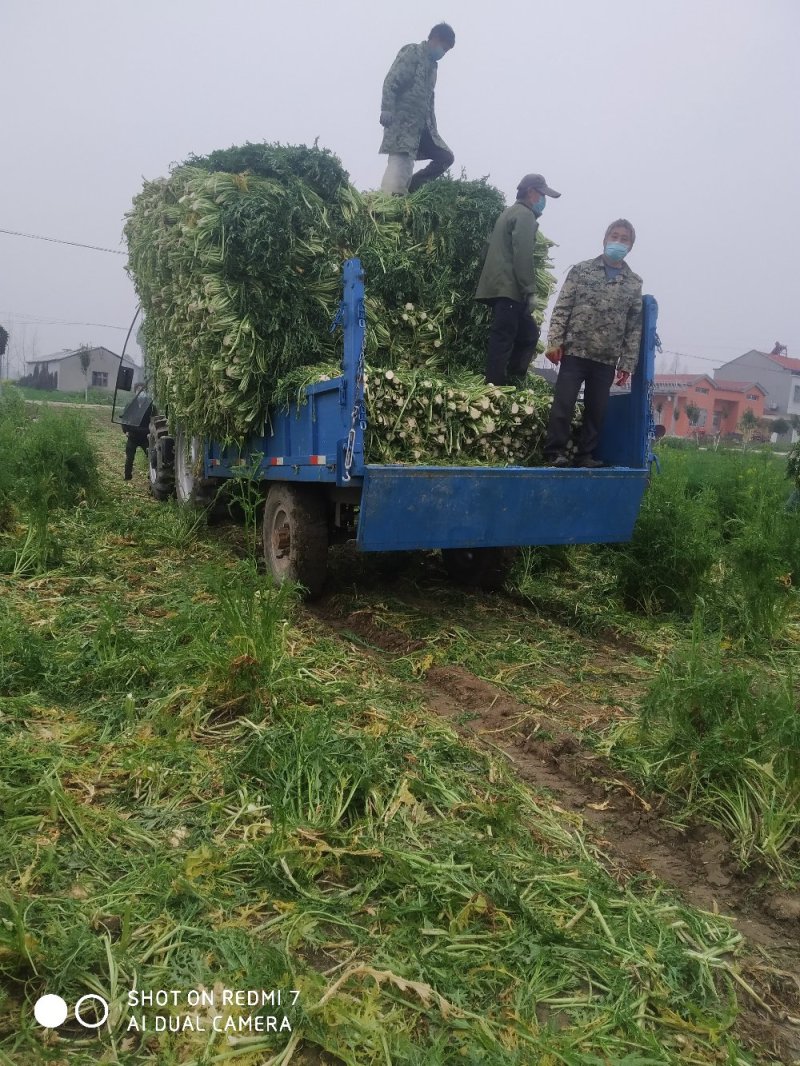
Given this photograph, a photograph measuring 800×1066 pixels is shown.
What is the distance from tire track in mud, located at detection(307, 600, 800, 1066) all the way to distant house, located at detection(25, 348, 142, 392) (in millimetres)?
72681

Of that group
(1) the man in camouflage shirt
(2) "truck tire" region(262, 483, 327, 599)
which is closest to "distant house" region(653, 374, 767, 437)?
(1) the man in camouflage shirt

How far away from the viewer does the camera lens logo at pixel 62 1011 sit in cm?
187

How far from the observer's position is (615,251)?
5.80 m

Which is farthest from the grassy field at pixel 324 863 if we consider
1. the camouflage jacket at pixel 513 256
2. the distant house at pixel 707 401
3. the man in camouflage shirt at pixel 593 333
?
the distant house at pixel 707 401

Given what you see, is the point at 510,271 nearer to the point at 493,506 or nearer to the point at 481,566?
the point at 493,506

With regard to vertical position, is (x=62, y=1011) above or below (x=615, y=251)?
below

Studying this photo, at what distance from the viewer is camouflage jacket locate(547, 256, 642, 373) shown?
5637mm

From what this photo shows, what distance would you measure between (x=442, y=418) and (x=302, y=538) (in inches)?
49.1

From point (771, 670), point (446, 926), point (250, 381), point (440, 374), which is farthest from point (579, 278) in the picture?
point (446, 926)

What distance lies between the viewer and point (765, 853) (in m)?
2.78

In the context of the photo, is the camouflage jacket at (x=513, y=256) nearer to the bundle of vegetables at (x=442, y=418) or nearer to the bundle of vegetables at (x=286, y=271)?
the bundle of vegetables at (x=286, y=271)

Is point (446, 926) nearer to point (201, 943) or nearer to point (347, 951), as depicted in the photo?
point (347, 951)

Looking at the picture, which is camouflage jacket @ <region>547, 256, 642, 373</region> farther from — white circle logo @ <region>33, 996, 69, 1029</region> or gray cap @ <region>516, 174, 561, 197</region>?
white circle logo @ <region>33, 996, 69, 1029</region>

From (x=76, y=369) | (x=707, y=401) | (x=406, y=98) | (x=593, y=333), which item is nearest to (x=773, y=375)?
(x=707, y=401)
